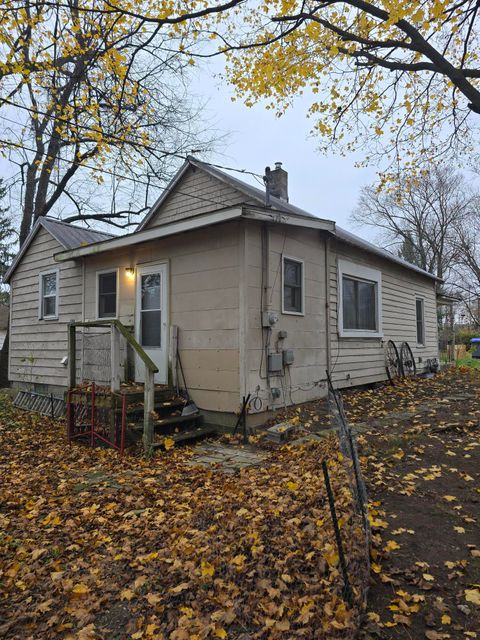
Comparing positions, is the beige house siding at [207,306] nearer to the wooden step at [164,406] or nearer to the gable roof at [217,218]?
the wooden step at [164,406]

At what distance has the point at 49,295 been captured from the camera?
1045 cm

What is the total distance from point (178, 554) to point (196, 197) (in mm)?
7686

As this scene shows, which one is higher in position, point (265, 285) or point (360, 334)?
point (265, 285)

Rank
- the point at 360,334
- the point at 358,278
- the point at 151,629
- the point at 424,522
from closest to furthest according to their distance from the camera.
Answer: the point at 151,629 → the point at 424,522 → the point at 360,334 → the point at 358,278

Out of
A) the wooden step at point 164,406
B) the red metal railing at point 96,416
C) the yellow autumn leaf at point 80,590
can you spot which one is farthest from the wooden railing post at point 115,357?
the yellow autumn leaf at point 80,590

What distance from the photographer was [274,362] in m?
6.52

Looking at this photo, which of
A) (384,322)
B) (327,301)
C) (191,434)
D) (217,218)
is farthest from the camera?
(384,322)

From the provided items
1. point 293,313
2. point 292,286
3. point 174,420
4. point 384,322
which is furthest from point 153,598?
point 384,322

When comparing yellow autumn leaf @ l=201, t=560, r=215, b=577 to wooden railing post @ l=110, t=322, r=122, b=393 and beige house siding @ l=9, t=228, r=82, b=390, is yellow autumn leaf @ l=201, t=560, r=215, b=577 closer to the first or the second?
wooden railing post @ l=110, t=322, r=122, b=393

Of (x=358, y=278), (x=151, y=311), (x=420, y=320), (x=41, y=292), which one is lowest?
(x=151, y=311)

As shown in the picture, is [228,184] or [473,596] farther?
[228,184]

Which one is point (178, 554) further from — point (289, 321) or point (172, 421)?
point (289, 321)

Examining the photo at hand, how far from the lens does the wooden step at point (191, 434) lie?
6.01 m

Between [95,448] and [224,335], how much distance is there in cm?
280
